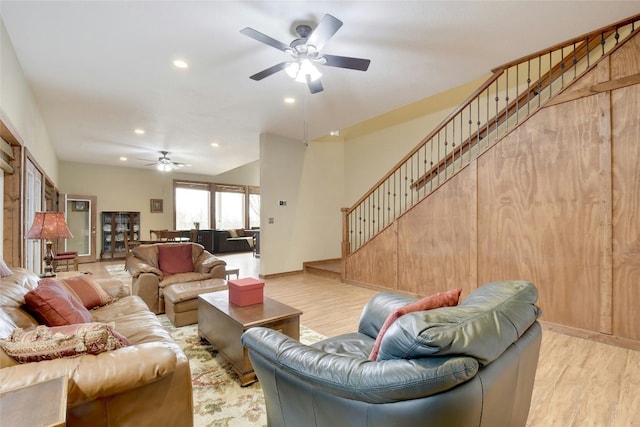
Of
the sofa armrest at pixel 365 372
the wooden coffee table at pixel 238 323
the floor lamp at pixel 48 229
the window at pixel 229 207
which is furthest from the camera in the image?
the window at pixel 229 207

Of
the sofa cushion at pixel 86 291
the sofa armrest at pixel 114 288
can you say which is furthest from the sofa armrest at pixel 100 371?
the sofa armrest at pixel 114 288

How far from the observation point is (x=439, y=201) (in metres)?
4.00

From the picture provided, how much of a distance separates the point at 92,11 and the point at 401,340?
3274 mm

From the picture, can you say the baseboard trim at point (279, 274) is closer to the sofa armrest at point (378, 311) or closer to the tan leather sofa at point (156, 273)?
the tan leather sofa at point (156, 273)

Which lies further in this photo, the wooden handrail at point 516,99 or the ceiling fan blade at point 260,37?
the wooden handrail at point 516,99

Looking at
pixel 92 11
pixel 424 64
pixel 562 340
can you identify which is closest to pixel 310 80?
pixel 424 64

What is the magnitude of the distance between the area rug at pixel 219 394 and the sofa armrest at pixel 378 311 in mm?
842

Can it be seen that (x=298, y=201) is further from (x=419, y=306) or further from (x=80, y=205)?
(x=80, y=205)

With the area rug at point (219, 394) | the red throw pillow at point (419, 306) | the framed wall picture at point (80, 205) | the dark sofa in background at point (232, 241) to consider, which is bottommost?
the area rug at point (219, 394)

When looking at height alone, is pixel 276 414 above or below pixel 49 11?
below

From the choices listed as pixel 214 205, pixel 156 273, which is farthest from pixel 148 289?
pixel 214 205

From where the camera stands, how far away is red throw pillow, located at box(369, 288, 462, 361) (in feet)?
4.06

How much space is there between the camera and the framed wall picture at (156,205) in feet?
31.1

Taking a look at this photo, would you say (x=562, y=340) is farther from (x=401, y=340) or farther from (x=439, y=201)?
(x=401, y=340)
